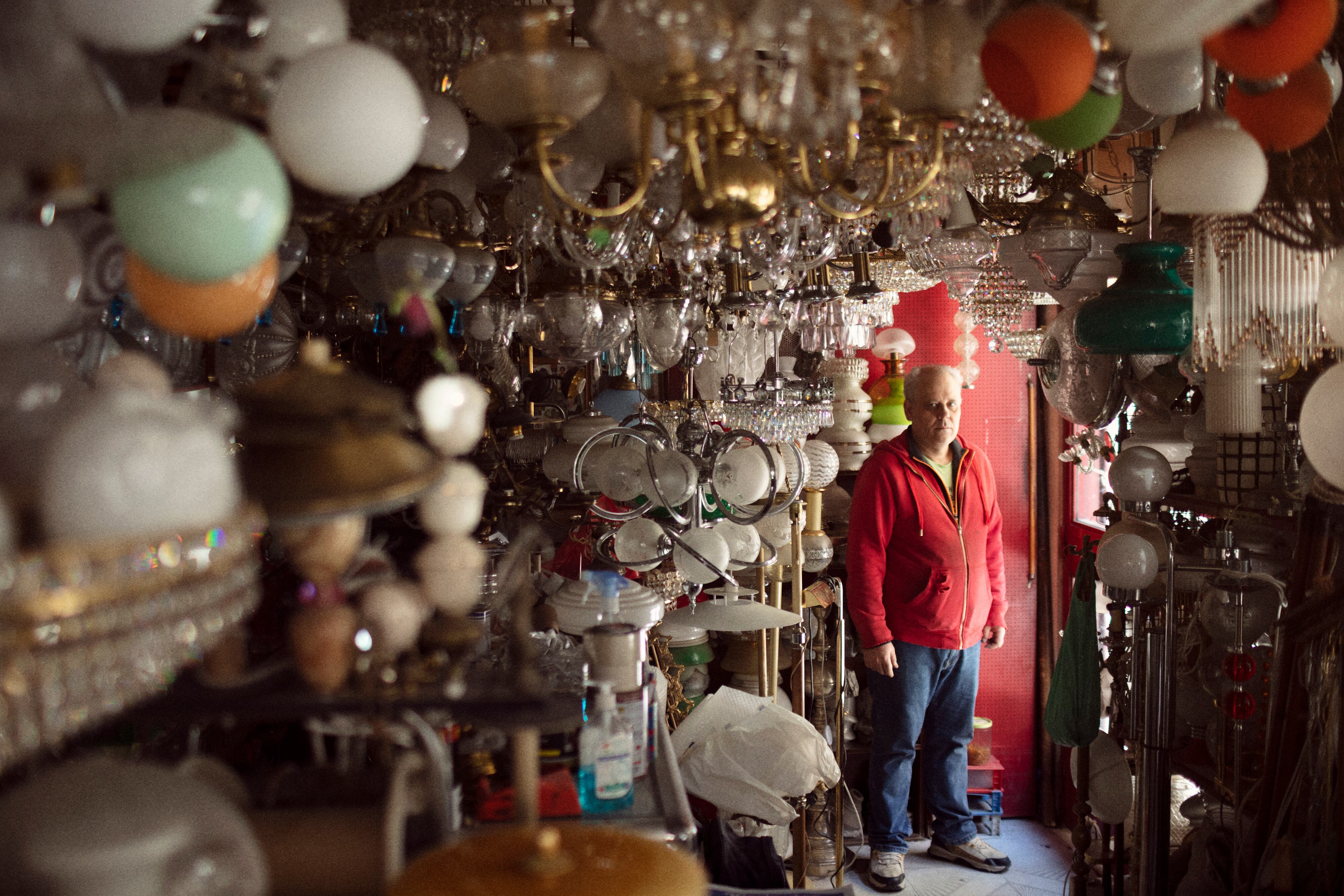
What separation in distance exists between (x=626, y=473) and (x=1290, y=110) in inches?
50.7

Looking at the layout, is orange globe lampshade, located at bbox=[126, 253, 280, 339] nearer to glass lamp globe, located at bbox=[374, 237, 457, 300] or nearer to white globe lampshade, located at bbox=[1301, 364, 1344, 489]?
glass lamp globe, located at bbox=[374, 237, 457, 300]

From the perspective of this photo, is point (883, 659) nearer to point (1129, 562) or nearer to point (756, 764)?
point (756, 764)

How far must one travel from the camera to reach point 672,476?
210 centimetres

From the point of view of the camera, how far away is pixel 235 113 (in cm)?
92

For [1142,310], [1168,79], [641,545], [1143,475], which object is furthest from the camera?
[1143,475]

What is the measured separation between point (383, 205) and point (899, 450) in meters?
2.58

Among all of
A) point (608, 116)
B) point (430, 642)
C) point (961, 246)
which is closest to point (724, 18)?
point (608, 116)

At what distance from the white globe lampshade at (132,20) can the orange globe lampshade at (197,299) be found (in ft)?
0.48

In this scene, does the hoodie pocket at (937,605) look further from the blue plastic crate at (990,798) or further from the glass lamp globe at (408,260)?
the glass lamp globe at (408,260)

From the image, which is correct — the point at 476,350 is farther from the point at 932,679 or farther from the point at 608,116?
the point at 932,679

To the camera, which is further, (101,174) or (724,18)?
(724,18)

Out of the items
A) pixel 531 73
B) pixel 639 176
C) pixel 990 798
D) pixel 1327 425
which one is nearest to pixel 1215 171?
pixel 1327 425

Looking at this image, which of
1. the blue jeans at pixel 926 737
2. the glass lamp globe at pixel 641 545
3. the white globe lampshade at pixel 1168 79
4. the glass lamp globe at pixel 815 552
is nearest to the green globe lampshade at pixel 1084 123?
the white globe lampshade at pixel 1168 79

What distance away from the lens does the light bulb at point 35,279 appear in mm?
743
